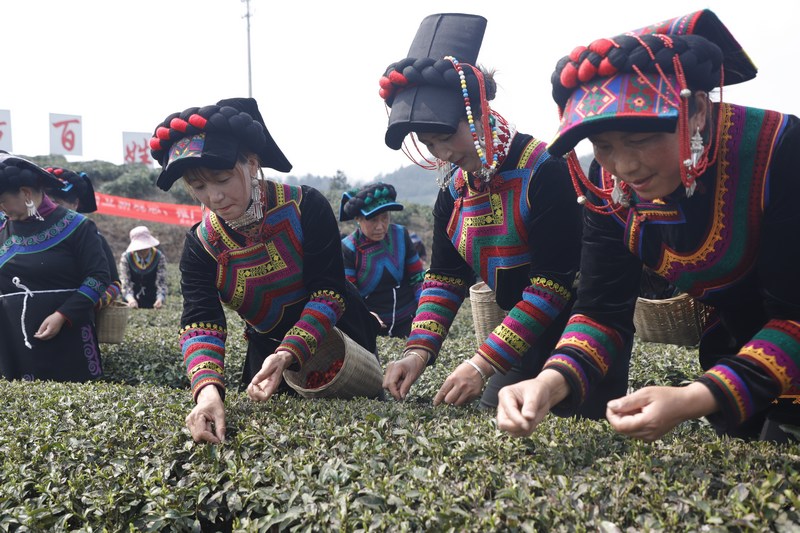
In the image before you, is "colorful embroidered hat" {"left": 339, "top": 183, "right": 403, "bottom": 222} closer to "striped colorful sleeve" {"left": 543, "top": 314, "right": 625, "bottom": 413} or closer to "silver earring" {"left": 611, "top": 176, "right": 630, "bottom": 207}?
"striped colorful sleeve" {"left": 543, "top": 314, "right": 625, "bottom": 413}

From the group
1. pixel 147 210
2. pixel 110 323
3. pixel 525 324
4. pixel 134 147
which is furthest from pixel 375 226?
pixel 134 147

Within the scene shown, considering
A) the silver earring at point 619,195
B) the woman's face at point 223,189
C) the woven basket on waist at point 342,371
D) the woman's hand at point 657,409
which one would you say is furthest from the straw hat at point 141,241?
the woman's hand at point 657,409

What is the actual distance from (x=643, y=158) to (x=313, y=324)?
1.71m

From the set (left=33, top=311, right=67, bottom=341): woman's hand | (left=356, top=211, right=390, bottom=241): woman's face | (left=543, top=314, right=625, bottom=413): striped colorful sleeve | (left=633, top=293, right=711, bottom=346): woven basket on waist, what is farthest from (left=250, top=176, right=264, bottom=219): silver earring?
(left=356, top=211, right=390, bottom=241): woman's face

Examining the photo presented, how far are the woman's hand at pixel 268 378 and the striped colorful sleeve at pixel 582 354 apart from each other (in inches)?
46.3

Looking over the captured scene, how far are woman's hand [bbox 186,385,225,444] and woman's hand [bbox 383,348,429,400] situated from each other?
68cm

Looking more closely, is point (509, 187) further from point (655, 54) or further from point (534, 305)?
point (655, 54)

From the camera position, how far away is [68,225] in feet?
16.8

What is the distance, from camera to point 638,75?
5.82 ft

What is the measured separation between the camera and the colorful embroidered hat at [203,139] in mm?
2793

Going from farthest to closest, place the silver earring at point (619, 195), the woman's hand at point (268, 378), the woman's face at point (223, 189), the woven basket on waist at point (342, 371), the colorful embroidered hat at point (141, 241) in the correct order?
the colorful embroidered hat at point (141, 241) < the woven basket on waist at point (342, 371) < the woman's face at point (223, 189) < the woman's hand at point (268, 378) < the silver earring at point (619, 195)

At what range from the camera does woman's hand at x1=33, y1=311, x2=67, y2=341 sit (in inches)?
197

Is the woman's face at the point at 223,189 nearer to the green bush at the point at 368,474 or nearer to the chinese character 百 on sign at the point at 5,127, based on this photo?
the green bush at the point at 368,474

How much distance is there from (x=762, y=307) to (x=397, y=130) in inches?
55.7
